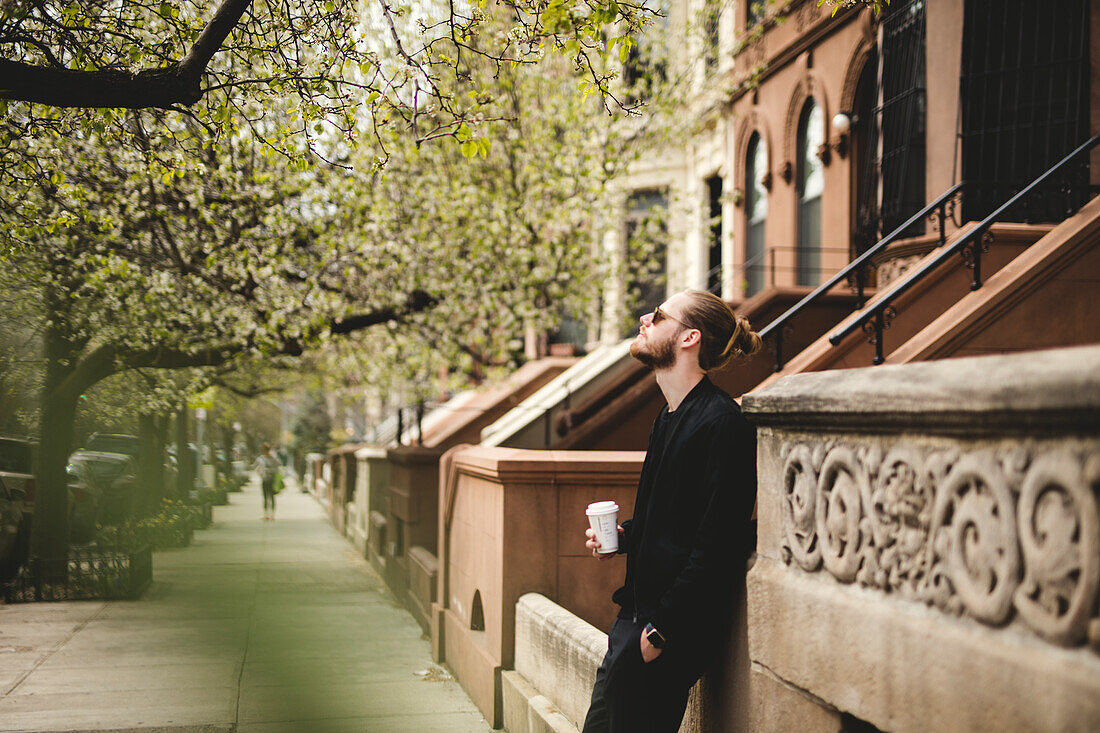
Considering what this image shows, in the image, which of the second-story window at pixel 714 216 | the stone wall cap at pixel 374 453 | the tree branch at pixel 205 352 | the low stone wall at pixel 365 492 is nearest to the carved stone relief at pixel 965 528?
the tree branch at pixel 205 352

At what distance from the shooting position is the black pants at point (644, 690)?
334cm

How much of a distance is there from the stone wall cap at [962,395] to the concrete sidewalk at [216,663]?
1935 millimetres

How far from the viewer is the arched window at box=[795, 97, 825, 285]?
14.9m

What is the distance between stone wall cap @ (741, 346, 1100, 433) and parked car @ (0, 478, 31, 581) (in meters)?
7.13

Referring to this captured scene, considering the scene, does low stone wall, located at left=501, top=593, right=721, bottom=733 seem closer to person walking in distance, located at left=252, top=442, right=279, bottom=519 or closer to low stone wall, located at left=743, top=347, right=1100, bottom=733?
low stone wall, located at left=743, top=347, right=1100, bottom=733

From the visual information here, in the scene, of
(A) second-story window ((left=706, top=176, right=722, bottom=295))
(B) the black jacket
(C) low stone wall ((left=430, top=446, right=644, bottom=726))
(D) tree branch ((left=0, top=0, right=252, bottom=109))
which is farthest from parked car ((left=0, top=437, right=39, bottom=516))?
(A) second-story window ((left=706, top=176, right=722, bottom=295))

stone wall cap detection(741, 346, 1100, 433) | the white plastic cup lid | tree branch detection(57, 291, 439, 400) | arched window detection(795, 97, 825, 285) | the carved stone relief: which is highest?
arched window detection(795, 97, 825, 285)

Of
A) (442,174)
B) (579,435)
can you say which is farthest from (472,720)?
(442,174)

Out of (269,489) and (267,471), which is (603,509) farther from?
(269,489)

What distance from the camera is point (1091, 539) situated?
1.71 m

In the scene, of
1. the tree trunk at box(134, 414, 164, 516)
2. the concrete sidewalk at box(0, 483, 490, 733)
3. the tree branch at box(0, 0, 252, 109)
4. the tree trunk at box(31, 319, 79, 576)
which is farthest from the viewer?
the tree trunk at box(134, 414, 164, 516)

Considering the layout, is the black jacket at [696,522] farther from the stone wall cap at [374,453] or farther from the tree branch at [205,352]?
the stone wall cap at [374,453]

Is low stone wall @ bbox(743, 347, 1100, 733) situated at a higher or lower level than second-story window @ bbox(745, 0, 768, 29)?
lower

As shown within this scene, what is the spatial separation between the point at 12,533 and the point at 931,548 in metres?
8.81
